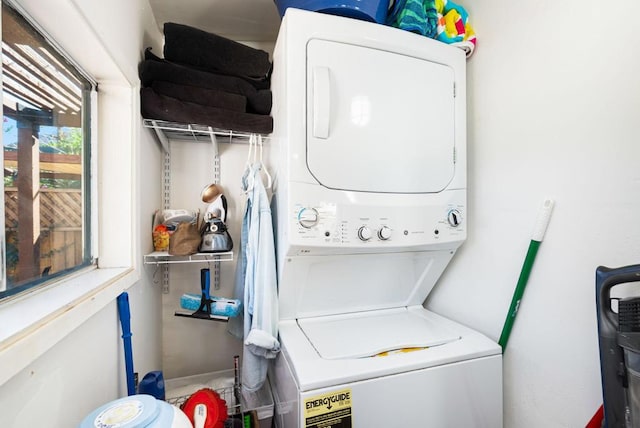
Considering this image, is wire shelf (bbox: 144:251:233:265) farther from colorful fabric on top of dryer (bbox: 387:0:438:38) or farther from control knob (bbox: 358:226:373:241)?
colorful fabric on top of dryer (bbox: 387:0:438:38)

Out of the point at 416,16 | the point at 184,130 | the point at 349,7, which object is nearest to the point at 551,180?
the point at 416,16

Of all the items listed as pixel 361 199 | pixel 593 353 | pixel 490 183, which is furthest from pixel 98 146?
A: pixel 593 353

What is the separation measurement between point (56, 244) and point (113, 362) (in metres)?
0.48

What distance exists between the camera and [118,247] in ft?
3.72

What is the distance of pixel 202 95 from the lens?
1.36 m

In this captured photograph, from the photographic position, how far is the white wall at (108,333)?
0.59 metres

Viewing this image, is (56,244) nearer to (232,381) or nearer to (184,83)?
(184,83)

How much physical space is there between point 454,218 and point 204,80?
1.47 metres

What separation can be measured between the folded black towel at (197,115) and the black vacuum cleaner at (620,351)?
154cm

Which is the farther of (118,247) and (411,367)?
(118,247)

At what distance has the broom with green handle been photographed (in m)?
1.14

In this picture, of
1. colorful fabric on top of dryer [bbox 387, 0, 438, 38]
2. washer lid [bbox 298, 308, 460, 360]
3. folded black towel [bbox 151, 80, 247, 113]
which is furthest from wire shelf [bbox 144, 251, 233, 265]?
colorful fabric on top of dryer [bbox 387, 0, 438, 38]

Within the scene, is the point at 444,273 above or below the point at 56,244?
below

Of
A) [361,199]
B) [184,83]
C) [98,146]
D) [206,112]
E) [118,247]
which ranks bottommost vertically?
[118,247]
